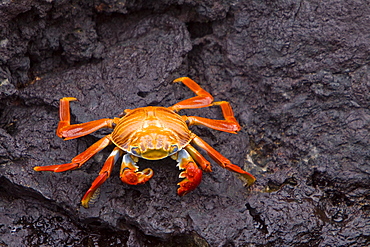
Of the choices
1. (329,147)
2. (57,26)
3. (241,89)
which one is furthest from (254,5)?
(57,26)

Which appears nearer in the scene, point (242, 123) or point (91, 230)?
point (91, 230)

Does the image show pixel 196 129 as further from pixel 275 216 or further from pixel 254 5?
pixel 254 5

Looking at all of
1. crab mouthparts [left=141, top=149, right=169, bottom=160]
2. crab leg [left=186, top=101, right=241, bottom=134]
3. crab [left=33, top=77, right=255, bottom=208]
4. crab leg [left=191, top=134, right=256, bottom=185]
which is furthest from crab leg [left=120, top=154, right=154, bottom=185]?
crab leg [left=186, top=101, right=241, bottom=134]

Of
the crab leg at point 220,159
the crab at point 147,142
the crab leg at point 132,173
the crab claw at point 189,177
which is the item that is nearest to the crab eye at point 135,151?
the crab at point 147,142

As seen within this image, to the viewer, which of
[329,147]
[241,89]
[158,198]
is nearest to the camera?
[158,198]

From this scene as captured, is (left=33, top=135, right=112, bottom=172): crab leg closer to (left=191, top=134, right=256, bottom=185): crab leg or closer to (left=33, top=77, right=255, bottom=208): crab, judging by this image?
(left=33, top=77, right=255, bottom=208): crab

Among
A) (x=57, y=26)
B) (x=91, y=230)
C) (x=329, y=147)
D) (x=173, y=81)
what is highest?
(x=57, y=26)
